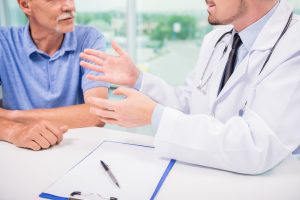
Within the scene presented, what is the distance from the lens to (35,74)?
133 centimetres

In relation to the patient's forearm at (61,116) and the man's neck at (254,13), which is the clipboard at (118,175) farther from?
the man's neck at (254,13)

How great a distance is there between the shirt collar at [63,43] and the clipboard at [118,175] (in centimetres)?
64

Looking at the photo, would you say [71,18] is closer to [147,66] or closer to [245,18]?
[245,18]

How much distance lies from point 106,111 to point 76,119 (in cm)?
28

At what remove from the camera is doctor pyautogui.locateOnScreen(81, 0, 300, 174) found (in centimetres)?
77

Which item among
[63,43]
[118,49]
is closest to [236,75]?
[118,49]

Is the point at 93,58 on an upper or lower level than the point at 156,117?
upper

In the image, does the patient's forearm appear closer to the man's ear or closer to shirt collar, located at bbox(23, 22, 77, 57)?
shirt collar, located at bbox(23, 22, 77, 57)

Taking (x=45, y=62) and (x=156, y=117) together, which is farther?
(x=45, y=62)

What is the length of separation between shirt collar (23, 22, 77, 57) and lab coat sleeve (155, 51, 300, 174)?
0.75m

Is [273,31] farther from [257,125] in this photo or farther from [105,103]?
[105,103]

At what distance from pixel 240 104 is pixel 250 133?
0.24 metres

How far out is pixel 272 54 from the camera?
88cm

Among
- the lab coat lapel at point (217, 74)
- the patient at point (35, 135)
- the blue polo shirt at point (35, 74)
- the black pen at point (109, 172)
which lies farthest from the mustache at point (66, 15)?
the black pen at point (109, 172)
